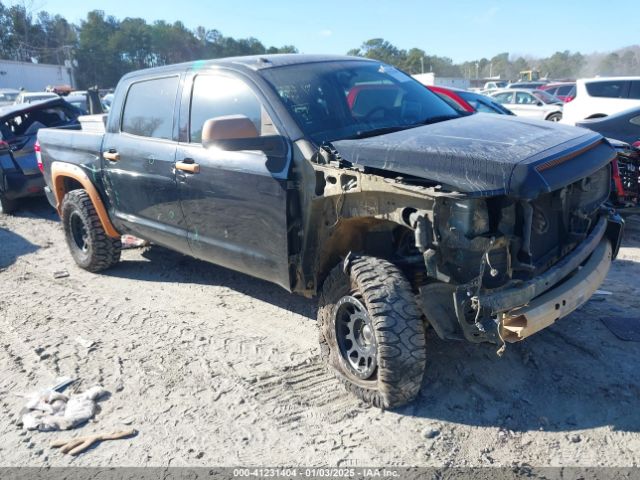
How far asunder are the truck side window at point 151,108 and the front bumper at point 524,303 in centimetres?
287

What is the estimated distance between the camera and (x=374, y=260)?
323 centimetres

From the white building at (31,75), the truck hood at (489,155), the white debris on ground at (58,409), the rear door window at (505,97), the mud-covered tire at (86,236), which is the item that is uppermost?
the white building at (31,75)

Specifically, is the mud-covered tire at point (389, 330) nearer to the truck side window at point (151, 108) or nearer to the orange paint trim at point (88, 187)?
the truck side window at point (151, 108)

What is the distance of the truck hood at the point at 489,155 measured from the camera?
8.74 feet

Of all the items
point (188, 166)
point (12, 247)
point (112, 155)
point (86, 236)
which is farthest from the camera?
point (12, 247)

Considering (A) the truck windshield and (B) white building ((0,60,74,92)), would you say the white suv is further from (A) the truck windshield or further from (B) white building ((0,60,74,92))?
(B) white building ((0,60,74,92))

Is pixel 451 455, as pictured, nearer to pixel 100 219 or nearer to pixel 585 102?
pixel 100 219

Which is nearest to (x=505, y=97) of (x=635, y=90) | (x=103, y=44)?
(x=635, y=90)

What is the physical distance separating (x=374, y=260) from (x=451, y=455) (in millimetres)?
1118

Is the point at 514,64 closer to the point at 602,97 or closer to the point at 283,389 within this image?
the point at 602,97

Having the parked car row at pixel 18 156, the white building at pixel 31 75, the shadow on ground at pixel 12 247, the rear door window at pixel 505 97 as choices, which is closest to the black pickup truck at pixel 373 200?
the shadow on ground at pixel 12 247

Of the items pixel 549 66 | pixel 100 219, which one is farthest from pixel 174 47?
pixel 100 219

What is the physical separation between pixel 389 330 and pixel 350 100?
1.76 metres

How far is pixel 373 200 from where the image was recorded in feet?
10.2
